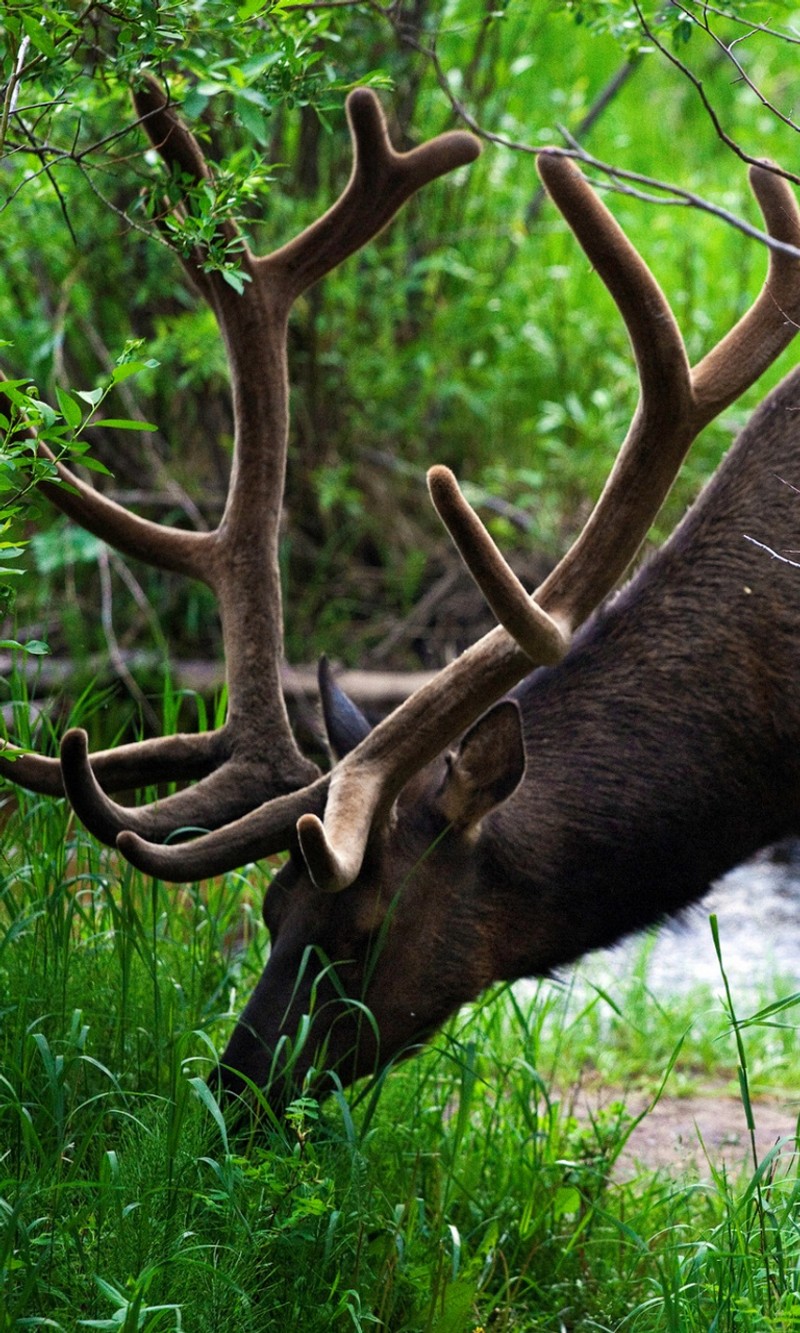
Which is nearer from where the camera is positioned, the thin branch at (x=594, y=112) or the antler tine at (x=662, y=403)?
the antler tine at (x=662, y=403)

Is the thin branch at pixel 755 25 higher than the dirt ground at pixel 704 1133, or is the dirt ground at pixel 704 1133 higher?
the thin branch at pixel 755 25

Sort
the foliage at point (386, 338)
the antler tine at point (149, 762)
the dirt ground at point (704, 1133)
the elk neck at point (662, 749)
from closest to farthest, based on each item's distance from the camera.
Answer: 1. the antler tine at point (149, 762)
2. the elk neck at point (662, 749)
3. the dirt ground at point (704, 1133)
4. the foliage at point (386, 338)

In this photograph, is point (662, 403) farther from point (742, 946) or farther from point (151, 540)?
point (742, 946)

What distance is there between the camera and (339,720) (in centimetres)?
319

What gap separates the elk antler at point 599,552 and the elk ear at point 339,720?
26cm

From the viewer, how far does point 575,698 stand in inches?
128

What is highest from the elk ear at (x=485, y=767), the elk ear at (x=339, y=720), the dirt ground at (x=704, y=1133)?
the elk ear at (x=339, y=720)

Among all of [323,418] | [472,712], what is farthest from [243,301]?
[323,418]

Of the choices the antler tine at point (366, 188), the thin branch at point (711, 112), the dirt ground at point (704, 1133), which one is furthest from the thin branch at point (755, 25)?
the dirt ground at point (704, 1133)

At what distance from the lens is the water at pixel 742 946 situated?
495 centimetres

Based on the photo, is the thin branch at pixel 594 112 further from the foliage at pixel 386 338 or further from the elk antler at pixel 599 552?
the elk antler at pixel 599 552

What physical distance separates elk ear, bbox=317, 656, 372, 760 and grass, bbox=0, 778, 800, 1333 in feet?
1.49

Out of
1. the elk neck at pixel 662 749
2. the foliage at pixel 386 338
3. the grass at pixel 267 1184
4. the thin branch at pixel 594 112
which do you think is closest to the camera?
the grass at pixel 267 1184

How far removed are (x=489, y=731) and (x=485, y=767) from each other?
0.07 metres
